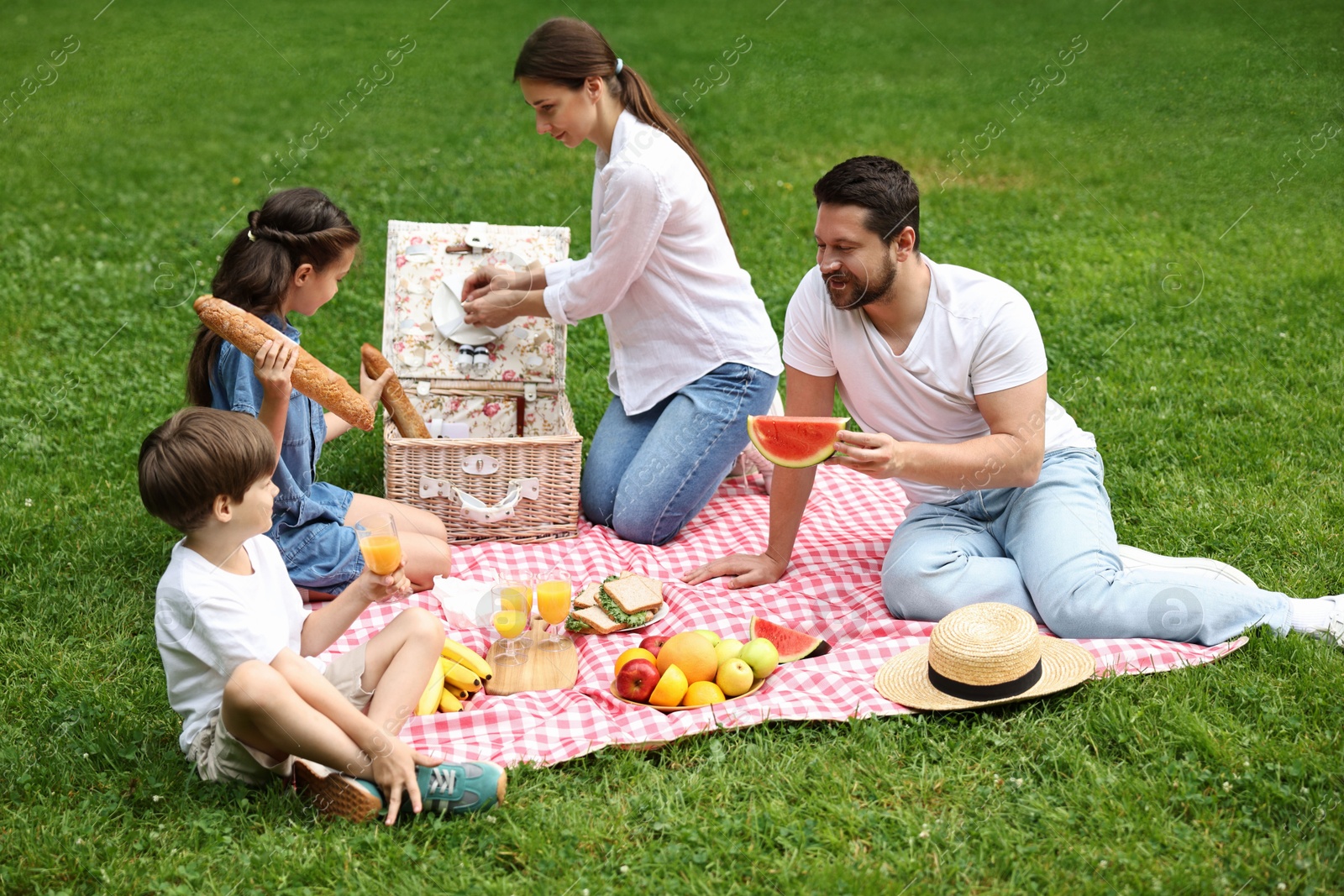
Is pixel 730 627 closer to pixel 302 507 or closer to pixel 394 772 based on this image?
pixel 394 772

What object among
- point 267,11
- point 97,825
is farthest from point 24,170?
point 97,825

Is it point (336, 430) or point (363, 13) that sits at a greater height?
point (363, 13)

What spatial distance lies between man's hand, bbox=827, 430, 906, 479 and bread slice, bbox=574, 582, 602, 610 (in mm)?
1113

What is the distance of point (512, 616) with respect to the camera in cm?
397

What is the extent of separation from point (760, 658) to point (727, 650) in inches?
4.5

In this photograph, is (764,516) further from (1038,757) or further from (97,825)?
(97,825)

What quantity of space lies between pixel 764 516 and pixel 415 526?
1.54 metres

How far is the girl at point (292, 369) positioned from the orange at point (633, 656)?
112 cm

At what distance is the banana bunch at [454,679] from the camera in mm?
3613

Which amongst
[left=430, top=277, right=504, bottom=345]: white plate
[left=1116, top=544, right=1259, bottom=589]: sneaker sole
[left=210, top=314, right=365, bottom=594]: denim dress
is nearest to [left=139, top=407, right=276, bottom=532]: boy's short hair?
[left=210, top=314, right=365, bottom=594]: denim dress

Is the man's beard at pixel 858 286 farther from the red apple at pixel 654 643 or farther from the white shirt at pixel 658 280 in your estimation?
the red apple at pixel 654 643

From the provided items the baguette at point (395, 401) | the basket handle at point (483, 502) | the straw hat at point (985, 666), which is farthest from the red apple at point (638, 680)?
the baguette at point (395, 401)

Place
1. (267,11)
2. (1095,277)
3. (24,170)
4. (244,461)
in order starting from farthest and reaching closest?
(267,11), (24,170), (1095,277), (244,461)

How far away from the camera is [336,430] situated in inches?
195
